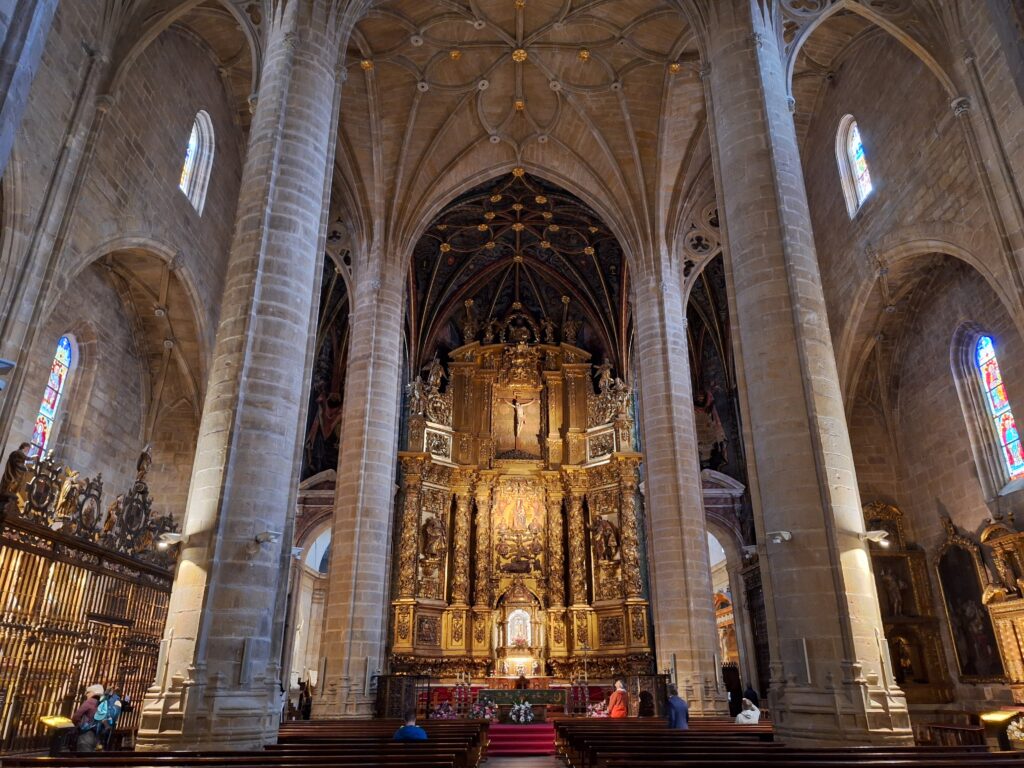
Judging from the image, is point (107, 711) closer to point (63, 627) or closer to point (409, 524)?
point (63, 627)

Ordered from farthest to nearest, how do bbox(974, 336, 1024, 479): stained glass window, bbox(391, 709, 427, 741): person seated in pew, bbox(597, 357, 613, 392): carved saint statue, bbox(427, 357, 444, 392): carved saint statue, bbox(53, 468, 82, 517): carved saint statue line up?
bbox(597, 357, 613, 392): carved saint statue, bbox(427, 357, 444, 392): carved saint statue, bbox(974, 336, 1024, 479): stained glass window, bbox(53, 468, 82, 517): carved saint statue, bbox(391, 709, 427, 741): person seated in pew

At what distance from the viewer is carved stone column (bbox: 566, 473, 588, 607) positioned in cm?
2572

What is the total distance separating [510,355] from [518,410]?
2.21 m

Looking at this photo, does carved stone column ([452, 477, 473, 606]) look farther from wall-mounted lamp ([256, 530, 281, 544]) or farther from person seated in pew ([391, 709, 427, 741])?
person seated in pew ([391, 709, 427, 741])

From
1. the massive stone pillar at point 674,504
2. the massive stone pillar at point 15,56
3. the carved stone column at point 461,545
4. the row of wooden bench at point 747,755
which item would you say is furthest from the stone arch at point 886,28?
the carved stone column at point 461,545

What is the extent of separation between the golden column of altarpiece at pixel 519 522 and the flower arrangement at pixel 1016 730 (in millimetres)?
11891

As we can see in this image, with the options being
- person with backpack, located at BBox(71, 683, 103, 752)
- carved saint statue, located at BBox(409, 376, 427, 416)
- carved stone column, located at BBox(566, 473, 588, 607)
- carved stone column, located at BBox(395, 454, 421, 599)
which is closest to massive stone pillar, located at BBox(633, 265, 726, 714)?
carved stone column, located at BBox(566, 473, 588, 607)

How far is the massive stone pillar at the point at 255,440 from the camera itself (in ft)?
28.2

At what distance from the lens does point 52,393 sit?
1616 centimetres

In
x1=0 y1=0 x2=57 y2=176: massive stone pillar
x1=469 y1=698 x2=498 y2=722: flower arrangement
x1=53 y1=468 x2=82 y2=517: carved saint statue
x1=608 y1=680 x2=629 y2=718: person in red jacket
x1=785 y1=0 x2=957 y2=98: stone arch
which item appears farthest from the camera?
x1=469 y1=698 x2=498 y2=722: flower arrangement

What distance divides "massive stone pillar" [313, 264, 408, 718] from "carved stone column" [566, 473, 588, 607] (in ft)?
29.3

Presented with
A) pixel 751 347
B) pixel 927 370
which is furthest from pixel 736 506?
pixel 751 347

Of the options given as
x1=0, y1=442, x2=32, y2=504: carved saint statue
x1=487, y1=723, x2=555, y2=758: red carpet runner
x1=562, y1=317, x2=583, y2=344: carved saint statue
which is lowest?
x1=487, y1=723, x2=555, y2=758: red carpet runner

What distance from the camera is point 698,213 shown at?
2158 cm
